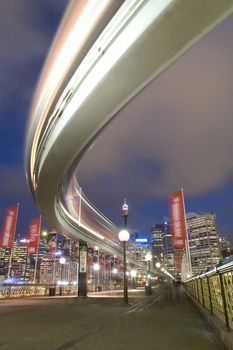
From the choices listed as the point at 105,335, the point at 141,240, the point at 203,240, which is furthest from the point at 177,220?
the point at 141,240

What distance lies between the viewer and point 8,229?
2788 cm

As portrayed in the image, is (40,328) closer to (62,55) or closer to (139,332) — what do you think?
(139,332)

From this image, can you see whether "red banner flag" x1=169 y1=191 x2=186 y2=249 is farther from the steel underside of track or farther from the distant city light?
the distant city light

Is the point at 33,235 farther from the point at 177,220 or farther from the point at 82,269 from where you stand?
the point at 177,220

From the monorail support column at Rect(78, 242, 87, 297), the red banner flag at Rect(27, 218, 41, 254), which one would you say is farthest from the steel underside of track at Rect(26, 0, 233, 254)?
the monorail support column at Rect(78, 242, 87, 297)

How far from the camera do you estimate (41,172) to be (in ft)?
49.1

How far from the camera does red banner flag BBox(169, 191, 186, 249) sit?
76.5ft

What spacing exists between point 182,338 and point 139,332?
121cm

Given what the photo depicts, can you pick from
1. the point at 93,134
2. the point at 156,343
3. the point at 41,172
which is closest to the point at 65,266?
the point at 41,172

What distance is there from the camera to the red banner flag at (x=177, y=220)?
23.3m

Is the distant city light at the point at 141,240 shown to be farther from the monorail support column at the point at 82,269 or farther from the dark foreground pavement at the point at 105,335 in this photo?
the dark foreground pavement at the point at 105,335

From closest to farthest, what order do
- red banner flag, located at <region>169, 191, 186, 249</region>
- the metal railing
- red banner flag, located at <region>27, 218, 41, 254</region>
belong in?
red banner flag, located at <region>169, 191, 186, 249</region>
the metal railing
red banner flag, located at <region>27, 218, 41, 254</region>

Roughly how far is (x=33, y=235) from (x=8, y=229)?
382 centimetres

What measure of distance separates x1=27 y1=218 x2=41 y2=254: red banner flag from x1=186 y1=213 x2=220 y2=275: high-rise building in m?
62.1
